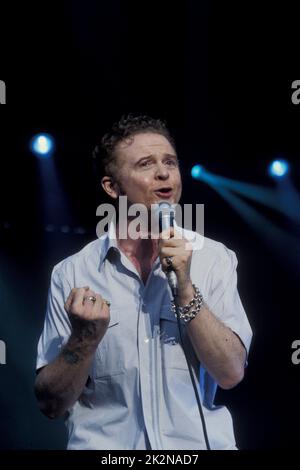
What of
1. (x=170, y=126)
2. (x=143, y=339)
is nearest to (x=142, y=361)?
(x=143, y=339)

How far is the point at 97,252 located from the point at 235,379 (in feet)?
2.52

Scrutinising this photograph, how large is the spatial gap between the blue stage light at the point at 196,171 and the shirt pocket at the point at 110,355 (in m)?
1.85

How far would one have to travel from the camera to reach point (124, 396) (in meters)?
1.95

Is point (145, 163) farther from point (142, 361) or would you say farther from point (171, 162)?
point (142, 361)

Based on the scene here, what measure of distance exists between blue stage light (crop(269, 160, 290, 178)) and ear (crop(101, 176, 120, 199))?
65.2 inches

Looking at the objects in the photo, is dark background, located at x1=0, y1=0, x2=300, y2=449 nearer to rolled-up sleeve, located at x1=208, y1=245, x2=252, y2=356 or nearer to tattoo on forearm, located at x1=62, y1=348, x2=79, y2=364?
rolled-up sleeve, located at x1=208, y1=245, x2=252, y2=356

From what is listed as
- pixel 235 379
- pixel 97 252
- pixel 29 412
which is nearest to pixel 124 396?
pixel 235 379

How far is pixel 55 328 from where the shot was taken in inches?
84.7

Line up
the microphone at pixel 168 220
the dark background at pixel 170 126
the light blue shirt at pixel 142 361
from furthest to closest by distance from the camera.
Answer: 1. the dark background at pixel 170 126
2. the light blue shirt at pixel 142 361
3. the microphone at pixel 168 220

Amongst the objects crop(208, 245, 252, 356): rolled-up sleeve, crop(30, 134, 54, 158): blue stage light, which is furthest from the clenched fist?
crop(30, 134, 54, 158): blue stage light

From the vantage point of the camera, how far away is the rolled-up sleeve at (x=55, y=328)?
2.10 metres

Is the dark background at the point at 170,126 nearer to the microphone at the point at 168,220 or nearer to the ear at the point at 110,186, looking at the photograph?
the ear at the point at 110,186

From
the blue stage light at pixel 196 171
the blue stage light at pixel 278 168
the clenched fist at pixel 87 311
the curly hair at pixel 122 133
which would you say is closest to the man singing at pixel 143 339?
the clenched fist at pixel 87 311

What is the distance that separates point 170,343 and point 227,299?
0.27 metres
